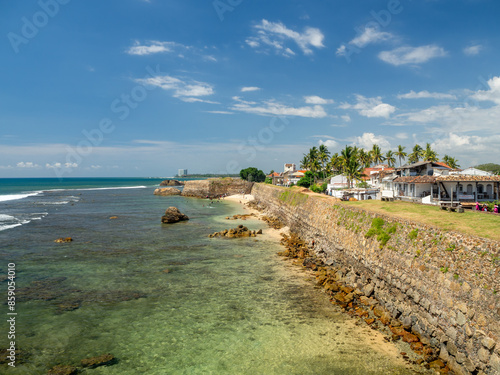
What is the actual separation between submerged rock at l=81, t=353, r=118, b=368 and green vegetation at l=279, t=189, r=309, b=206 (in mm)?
30051

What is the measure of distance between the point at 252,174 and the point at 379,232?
101m

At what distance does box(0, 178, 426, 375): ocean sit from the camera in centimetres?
1150

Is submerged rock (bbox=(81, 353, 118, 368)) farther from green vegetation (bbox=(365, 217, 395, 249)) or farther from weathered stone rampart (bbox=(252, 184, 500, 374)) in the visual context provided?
green vegetation (bbox=(365, 217, 395, 249))

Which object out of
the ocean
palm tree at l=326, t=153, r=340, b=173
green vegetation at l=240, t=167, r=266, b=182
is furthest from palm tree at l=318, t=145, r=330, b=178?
the ocean

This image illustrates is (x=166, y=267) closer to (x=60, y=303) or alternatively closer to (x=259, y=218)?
(x=60, y=303)

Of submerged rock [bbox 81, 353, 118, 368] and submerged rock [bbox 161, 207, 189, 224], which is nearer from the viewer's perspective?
submerged rock [bbox 81, 353, 118, 368]

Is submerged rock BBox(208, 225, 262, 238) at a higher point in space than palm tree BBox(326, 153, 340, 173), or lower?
lower

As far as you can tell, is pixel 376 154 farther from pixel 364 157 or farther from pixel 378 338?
pixel 378 338

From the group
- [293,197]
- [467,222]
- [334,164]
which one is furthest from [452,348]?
[334,164]

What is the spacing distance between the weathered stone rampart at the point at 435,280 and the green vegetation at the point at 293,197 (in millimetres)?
17237

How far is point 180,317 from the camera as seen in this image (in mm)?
15078

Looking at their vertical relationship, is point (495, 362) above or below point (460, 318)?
below

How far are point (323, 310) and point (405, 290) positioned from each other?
172 inches

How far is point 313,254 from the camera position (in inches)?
1086
